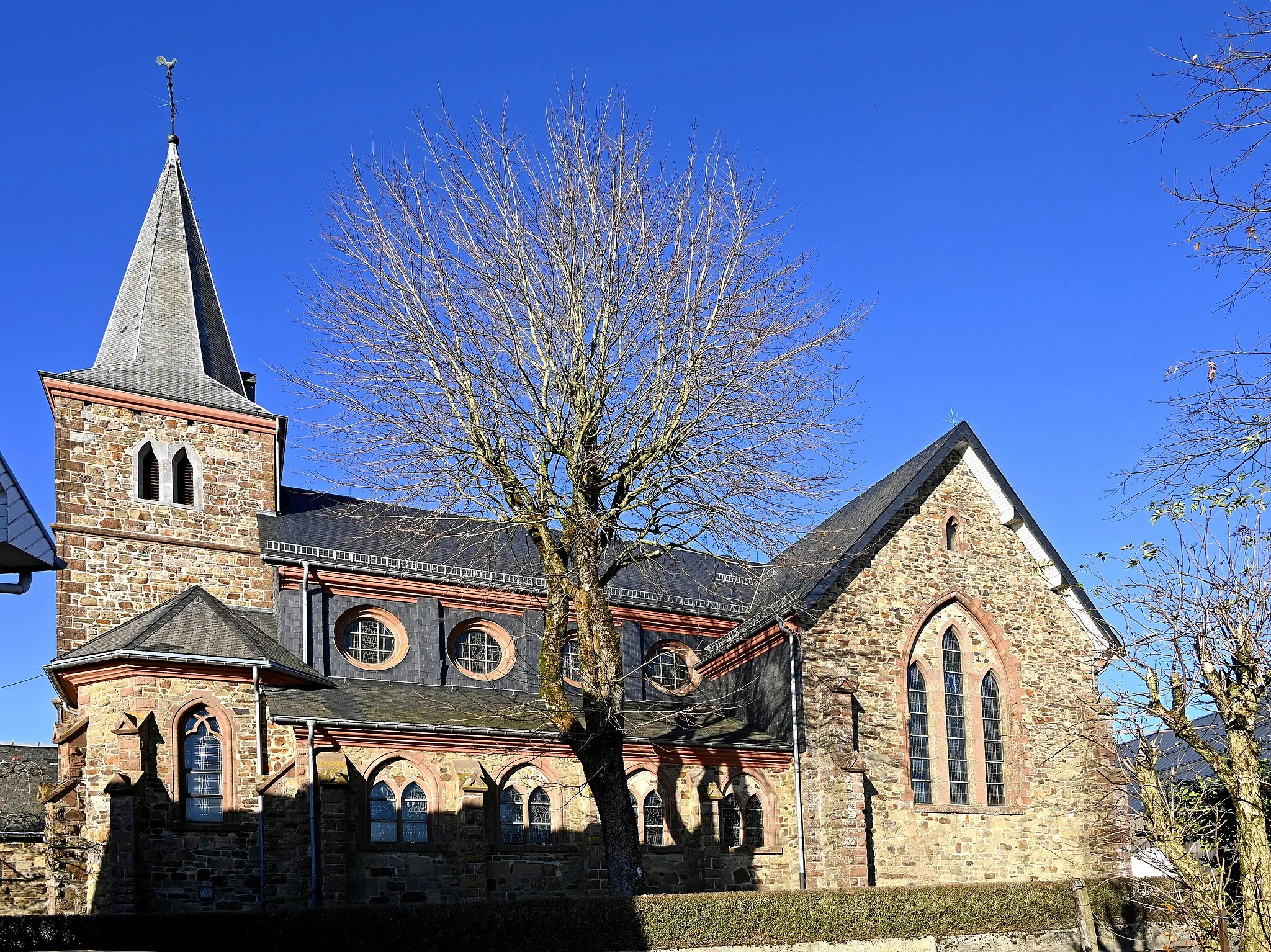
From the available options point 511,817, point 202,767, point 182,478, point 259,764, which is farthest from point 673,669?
point 182,478

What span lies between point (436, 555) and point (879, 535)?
9.58 metres

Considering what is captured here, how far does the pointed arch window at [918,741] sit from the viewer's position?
2669 cm

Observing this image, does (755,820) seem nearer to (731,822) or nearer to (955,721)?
(731,822)

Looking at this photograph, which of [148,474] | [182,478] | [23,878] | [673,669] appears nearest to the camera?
[23,878]

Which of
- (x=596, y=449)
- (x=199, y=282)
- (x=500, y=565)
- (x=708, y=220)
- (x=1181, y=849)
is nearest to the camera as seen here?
(x=1181, y=849)

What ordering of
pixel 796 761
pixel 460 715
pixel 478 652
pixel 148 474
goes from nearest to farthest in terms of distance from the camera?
pixel 460 715 → pixel 796 761 → pixel 148 474 → pixel 478 652

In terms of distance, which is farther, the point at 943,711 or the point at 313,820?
the point at 943,711

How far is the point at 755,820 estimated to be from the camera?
2633 centimetres

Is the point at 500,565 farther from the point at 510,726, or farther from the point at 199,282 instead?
the point at 199,282

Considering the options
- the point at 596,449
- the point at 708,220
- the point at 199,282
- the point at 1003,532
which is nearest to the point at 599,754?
the point at 596,449

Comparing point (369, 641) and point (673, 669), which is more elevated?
point (369, 641)

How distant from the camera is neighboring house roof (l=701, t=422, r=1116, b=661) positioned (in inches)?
1057

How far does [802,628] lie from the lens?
26.2 meters

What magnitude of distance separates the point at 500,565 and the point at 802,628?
23.0 ft
